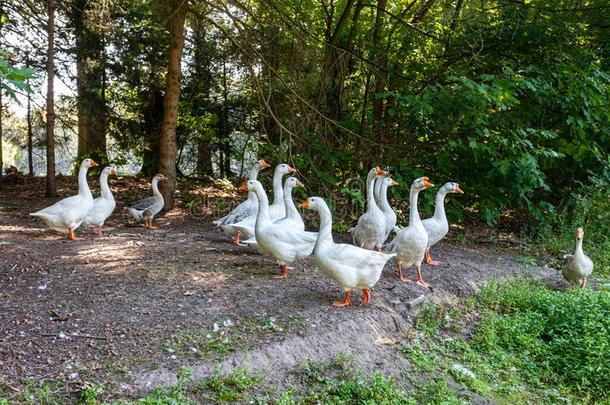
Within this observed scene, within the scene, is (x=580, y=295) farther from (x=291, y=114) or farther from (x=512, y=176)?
(x=291, y=114)

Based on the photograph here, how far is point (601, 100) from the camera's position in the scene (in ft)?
34.1

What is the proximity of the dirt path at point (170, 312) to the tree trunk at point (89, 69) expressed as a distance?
6.22 metres

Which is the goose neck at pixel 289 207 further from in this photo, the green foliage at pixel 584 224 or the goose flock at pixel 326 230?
the green foliage at pixel 584 224

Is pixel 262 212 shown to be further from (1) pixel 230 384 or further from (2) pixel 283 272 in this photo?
(1) pixel 230 384

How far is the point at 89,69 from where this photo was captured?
562 inches

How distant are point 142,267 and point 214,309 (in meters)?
1.87

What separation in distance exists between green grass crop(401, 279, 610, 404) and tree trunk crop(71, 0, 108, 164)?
11.3 meters

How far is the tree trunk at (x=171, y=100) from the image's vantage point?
10.9 m

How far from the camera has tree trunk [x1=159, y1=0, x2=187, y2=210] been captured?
35.9 feet

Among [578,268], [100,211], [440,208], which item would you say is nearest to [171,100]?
[100,211]

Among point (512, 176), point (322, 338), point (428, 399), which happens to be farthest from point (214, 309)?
point (512, 176)

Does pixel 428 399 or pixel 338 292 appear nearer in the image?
pixel 428 399

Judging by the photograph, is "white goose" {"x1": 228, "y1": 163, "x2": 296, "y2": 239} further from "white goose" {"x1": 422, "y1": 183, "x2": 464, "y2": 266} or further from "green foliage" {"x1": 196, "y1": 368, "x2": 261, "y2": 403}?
"green foliage" {"x1": 196, "y1": 368, "x2": 261, "y2": 403}

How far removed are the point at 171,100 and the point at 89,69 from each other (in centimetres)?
444
